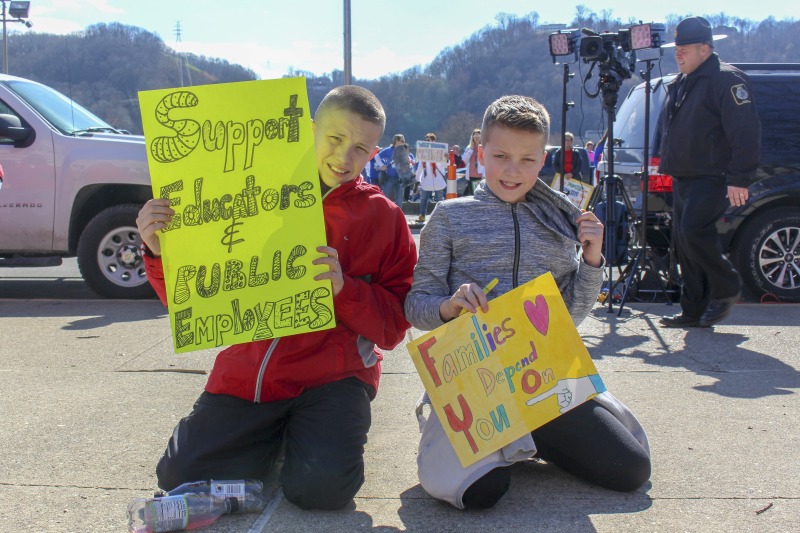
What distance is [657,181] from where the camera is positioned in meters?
7.18

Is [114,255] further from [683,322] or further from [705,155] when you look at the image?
[705,155]

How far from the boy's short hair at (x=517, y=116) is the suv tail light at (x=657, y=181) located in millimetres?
4343

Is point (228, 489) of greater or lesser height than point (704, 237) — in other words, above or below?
below

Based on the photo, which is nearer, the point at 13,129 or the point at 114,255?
the point at 13,129

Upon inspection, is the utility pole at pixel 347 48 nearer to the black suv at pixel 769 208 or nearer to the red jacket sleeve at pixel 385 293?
the black suv at pixel 769 208

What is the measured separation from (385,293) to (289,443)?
0.64 m

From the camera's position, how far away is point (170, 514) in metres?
2.63

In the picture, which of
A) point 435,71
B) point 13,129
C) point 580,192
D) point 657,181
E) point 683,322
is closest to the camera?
point 683,322

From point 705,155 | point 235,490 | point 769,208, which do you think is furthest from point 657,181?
point 235,490

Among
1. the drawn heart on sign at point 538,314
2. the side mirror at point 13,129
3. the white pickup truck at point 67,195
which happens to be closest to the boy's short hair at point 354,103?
the drawn heart on sign at point 538,314

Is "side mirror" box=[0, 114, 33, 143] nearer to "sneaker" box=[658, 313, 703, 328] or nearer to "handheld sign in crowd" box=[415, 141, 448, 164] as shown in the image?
"sneaker" box=[658, 313, 703, 328]

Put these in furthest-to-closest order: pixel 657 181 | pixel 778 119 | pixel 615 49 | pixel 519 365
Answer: pixel 778 119 < pixel 657 181 < pixel 615 49 < pixel 519 365

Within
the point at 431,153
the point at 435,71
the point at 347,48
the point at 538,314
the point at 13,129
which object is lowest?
the point at 538,314

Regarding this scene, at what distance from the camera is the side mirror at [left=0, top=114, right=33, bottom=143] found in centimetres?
684
